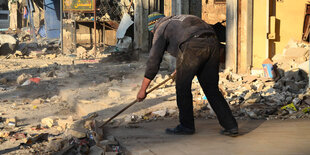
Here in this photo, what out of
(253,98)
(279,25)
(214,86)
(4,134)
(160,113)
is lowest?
(4,134)

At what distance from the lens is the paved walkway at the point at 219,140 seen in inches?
142

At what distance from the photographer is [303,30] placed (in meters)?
8.66

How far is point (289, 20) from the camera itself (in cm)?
870

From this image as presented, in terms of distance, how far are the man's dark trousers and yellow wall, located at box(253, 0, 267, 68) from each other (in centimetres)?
471

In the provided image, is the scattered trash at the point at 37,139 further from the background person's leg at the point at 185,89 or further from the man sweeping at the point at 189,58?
the background person's leg at the point at 185,89

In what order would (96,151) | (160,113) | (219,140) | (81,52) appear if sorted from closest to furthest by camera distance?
(96,151)
(219,140)
(160,113)
(81,52)

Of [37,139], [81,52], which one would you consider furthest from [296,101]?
[81,52]

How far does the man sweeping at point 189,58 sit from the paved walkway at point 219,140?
270mm

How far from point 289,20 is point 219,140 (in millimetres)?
5511

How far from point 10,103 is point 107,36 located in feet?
34.9

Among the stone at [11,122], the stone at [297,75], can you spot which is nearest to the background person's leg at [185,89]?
the stone at [11,122]

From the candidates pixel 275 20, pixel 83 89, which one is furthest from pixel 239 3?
pixel 83 89

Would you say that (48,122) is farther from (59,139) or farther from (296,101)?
(296,101)

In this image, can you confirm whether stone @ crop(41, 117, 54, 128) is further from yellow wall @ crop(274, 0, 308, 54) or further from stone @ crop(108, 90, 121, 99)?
yellow wall @ crop(274, 0, 308, 54)
